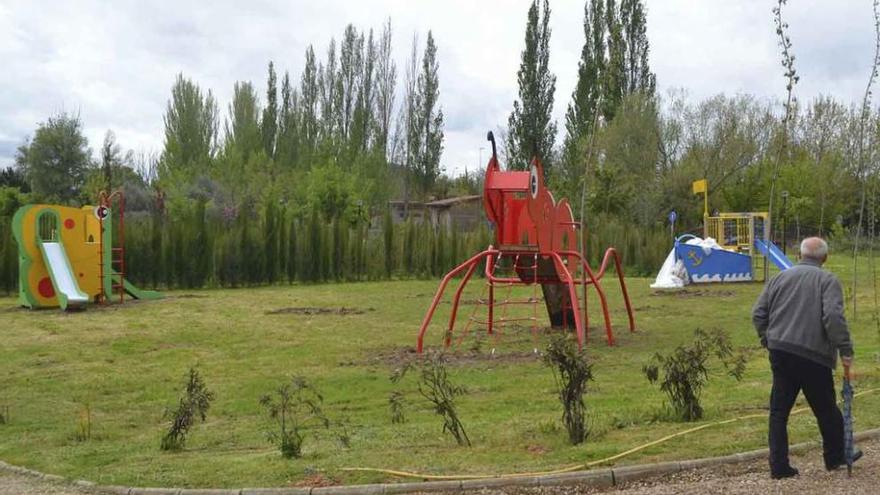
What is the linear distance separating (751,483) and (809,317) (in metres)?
0.90

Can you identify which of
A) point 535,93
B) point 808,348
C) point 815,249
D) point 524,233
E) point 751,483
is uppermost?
point 535,93

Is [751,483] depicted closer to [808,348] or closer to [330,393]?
[808,348]

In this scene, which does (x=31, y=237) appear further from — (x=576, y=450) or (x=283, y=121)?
(x=283, y=121)

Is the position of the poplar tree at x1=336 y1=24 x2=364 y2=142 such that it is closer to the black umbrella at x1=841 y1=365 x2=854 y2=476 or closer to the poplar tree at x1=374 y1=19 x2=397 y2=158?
the poplar tree at x1=374 y1=19 x2=397 y2=158

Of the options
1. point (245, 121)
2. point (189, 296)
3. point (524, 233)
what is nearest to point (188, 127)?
point (245, 121)

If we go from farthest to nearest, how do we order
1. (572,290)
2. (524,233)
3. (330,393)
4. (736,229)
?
(736,229) < (524,233) < (572,290) < (330,393)

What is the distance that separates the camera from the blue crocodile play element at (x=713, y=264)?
21.5 m

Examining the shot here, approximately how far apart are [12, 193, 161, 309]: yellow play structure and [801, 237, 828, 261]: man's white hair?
1562 centimetres

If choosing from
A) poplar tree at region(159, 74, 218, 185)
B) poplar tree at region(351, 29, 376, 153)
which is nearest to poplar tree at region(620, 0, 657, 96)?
poplar tree at region(351, 29, 376, 153)

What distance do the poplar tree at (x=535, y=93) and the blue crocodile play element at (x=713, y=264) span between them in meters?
20.8

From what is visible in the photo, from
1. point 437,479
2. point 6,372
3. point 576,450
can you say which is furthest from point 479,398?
point 6,372

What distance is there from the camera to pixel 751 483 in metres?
4.50

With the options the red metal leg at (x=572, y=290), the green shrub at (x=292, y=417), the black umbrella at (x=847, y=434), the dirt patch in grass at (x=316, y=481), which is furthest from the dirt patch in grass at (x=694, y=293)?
the dirt patch in grass at (x=316, y=481)

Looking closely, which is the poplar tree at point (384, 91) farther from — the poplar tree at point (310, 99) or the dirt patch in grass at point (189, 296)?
the dirt patch in grass at point (189, 296)
